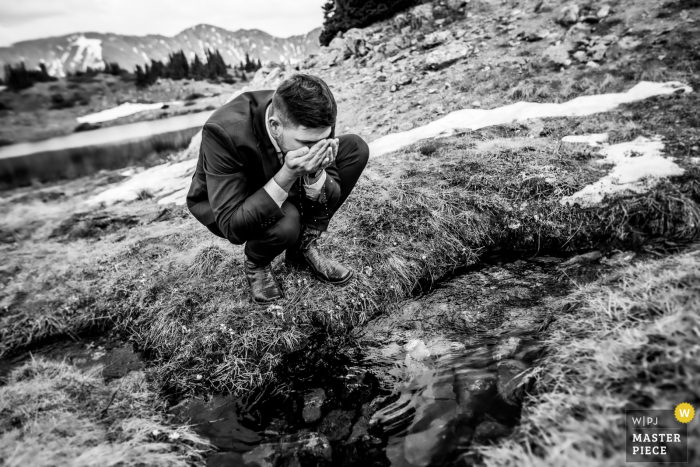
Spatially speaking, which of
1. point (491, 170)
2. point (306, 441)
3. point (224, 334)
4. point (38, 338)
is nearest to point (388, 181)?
point (491, 170)

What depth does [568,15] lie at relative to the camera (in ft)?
29.7

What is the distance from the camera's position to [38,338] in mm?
4090

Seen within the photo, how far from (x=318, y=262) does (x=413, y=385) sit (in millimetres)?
1697

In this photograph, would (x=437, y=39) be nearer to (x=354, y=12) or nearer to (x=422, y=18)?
(x=422, y=18)

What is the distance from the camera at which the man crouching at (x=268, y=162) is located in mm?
2682

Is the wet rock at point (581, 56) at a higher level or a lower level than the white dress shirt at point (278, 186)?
higher

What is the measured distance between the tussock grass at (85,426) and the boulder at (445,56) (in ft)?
34.5

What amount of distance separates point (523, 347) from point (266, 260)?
2.62m

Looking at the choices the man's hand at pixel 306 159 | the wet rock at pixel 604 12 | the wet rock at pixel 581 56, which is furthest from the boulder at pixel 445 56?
the man's hand at pixel 306 159

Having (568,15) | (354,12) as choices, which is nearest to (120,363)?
(568,15)

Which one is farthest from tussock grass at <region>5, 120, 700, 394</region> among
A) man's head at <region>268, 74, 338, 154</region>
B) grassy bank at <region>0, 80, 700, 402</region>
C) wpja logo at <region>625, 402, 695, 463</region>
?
wpja logo at <region>625, 402, 695, 463</region>

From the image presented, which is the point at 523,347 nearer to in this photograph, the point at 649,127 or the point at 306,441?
the point at 306,441

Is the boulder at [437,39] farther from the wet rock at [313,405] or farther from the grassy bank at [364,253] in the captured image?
the wet rock at [313,405]

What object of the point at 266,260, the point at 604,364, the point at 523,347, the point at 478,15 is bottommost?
the point at 523,347
